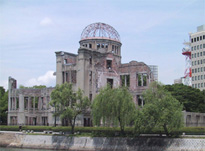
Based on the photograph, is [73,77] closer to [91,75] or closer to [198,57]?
[91,75]

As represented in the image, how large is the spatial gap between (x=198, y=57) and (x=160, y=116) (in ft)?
201

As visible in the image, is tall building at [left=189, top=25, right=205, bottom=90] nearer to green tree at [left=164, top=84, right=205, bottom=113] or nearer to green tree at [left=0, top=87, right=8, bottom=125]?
green tree at [left=164, top=84, right=205, bottom=113]

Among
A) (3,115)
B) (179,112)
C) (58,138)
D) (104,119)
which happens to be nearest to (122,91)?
(104,119)

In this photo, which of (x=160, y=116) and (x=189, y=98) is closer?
(x=160, y=116)

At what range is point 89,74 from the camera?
201 ft

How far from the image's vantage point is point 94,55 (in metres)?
63.0

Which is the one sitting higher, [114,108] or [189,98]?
[189,98]

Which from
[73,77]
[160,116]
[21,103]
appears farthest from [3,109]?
[160,116]

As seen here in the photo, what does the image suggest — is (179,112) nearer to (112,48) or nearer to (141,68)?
(141,68)

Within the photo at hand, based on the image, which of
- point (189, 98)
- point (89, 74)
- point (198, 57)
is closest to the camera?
point (89, 74)

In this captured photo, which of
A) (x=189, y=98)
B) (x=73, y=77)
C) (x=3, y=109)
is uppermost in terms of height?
(x=73, y=77)

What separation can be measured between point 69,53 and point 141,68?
14.1 m

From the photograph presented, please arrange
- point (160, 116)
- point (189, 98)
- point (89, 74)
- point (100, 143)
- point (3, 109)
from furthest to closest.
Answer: point (3, 109) → point (189, 98) → point (89, 74) → point (100, 143) → point (160, 116)

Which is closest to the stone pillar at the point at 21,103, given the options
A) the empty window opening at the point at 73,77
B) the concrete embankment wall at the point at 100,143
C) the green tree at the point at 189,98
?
the empty window opening at the point at 73,77
